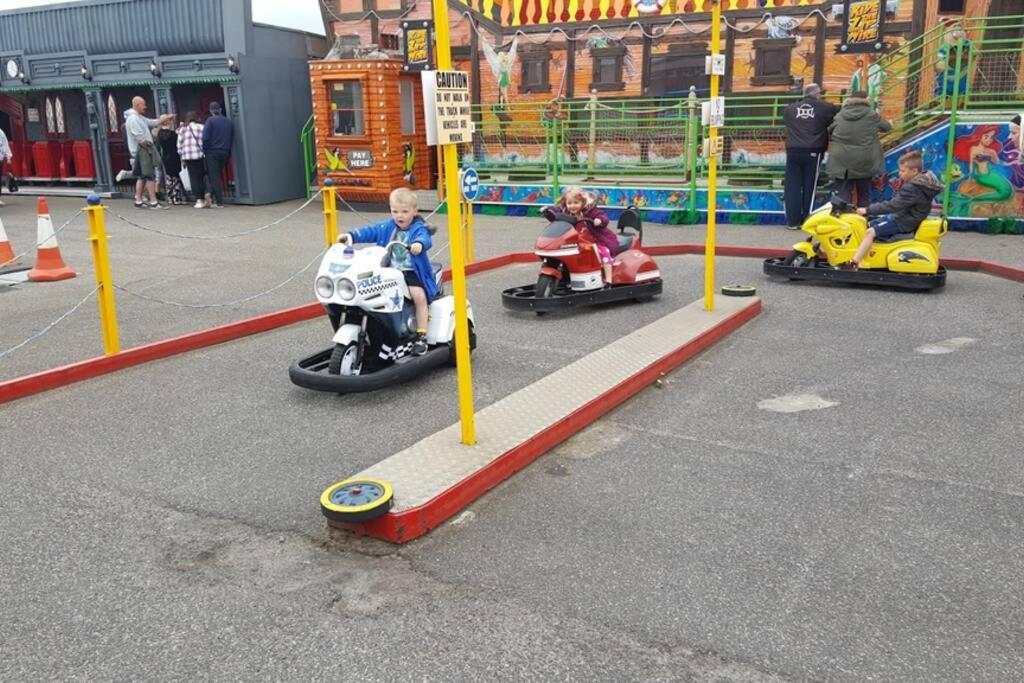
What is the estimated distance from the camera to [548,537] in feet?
12.9

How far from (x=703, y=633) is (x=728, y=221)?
12.1 m

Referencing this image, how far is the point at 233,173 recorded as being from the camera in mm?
18609

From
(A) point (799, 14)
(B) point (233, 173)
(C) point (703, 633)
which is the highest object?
(A) point (799, 14)

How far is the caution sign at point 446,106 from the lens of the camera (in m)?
4.12

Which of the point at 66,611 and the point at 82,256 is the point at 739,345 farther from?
the point at 82,256

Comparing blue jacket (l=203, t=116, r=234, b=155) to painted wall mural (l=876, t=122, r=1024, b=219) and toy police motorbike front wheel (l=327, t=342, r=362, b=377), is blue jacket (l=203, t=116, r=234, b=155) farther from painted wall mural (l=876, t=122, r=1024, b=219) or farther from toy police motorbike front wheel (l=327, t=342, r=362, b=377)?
toy police motorbike front wheel (l=327, t=342, r=362, b=377)

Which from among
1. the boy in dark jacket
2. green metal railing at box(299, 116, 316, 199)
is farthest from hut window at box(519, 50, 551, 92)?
the boy in dark jacket

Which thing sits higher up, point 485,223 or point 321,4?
point 321,4

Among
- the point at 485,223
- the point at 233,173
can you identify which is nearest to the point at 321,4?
the point at 233,173

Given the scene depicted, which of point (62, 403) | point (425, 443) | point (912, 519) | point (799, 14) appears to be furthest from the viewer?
point (799, 14)

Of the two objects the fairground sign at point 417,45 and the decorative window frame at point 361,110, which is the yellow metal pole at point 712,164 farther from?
the fairground sign at point 417,45

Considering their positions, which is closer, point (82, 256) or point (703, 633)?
point (703, 633)

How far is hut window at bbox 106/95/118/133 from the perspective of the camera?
1966 centimetres

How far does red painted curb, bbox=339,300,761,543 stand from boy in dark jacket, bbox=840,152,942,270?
11.4 feet
